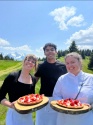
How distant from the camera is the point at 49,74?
518 centimetres

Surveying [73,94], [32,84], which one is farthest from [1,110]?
[73,94]

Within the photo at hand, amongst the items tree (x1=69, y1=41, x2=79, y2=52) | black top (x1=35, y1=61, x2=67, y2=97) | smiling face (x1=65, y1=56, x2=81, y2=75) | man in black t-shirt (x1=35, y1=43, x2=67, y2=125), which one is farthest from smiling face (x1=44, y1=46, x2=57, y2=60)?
tree (x1=69, y1=41, x2=79, y2=52)

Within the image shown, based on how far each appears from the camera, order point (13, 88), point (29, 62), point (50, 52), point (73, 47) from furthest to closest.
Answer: point (73, 47), point (50, 52), point (29, 62), point (13, 88)

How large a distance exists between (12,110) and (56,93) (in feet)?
2.65

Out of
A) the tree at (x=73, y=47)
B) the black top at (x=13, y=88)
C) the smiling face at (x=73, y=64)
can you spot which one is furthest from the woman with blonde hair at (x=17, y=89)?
the tree at (x=73, y=47)

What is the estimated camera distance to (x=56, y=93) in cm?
409

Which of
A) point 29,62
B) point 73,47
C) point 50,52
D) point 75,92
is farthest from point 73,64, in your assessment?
point 73,47

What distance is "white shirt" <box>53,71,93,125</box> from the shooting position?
12.8 feet

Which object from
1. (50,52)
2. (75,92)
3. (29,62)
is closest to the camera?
(75,92)

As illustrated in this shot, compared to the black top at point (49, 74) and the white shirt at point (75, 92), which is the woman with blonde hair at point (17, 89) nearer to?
the white shirt at point (75, 92)

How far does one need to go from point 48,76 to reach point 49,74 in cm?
5

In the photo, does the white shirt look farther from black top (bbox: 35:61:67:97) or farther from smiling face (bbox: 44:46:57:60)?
smiling face (bbox: 44:46:57:60)

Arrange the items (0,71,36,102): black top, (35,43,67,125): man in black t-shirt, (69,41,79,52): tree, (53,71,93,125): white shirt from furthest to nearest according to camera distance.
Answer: (69,41,79,52): tree
(35,43,67,125): man in black t-shirt
(0,71,36,102): black top
(53,71,93,125): white shirt

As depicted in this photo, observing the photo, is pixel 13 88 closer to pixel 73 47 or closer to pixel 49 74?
pixel 49 74
